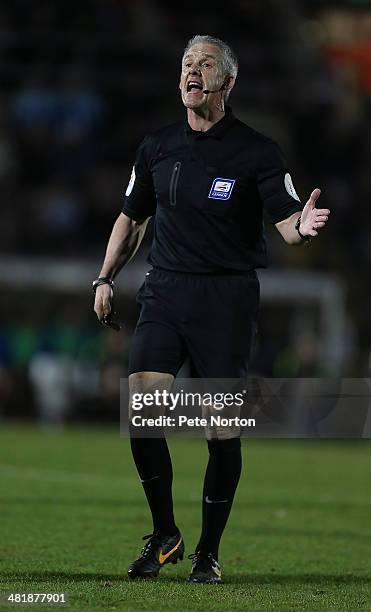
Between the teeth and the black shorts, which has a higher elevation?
the teeth

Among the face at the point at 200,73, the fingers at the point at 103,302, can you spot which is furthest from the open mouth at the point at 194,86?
the fingers at the point at 103,302

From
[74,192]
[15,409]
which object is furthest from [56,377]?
[74,192]

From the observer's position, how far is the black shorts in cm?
603

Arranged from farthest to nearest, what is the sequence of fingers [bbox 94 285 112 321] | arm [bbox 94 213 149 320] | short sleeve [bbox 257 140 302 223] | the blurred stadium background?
the blurred stadium background → arm [bbox 94 213 149 320] → fingers [bbox 94 285 112 321] → short sleeve [bbox 257 140 302 223]

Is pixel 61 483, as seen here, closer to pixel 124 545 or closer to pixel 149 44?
pixel 124 545

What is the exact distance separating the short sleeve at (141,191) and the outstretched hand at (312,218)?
86 cm

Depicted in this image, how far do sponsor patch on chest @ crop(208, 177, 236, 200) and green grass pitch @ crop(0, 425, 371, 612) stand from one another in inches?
66.7

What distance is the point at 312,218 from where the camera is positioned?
5715mm

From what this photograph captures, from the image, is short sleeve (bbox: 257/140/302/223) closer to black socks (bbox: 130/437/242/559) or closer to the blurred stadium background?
black socks (bbox: 130/437/242/559)

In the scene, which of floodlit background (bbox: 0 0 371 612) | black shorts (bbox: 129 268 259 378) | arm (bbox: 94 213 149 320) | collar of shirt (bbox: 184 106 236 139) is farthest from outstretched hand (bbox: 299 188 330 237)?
floodlit background (bbox: 0 0 371 612)

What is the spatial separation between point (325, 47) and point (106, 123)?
869cm

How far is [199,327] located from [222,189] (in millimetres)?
621

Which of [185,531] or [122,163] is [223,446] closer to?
[185,531]

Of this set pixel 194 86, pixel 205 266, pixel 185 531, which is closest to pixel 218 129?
pixel 194 86
